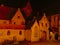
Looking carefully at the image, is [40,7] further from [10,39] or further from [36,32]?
[10,39]

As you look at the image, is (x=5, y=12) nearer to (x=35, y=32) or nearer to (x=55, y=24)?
(x=35, y=32)

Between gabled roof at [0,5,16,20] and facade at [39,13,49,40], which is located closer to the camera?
gabled roof at [0,5,16,20]

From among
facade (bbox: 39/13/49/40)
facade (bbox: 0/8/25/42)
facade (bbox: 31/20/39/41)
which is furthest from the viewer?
facade (bbox: 39/13/49/40)

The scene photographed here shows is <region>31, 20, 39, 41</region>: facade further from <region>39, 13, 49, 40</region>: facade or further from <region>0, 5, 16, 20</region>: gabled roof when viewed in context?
<region>0, 5, 16, 20</region>: gabled roof

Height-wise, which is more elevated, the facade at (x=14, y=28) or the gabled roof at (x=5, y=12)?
the gabled roof at (x=5, y=12)

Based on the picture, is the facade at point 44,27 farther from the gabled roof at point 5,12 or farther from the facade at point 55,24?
the gabled roof at point 5,12

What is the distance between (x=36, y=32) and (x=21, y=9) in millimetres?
584

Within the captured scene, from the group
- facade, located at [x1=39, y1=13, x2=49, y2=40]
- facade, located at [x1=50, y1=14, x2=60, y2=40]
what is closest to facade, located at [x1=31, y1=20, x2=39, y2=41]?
facade, located at [x1=39, y1=13, x2=49, y2=40]

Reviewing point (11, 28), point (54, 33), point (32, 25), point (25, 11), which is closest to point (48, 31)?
point (54, 33)

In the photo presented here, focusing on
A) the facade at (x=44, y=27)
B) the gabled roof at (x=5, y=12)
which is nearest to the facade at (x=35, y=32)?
the facade at (x=44, y=27)

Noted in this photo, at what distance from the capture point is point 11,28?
8.93ft

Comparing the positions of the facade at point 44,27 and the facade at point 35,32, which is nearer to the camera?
the facade at point 35,32

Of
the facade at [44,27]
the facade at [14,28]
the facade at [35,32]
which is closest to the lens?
the facade at [14,28]

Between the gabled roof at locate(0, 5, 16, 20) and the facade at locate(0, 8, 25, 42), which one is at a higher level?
the gabled roof at locate(0, 5, 16, 20)
